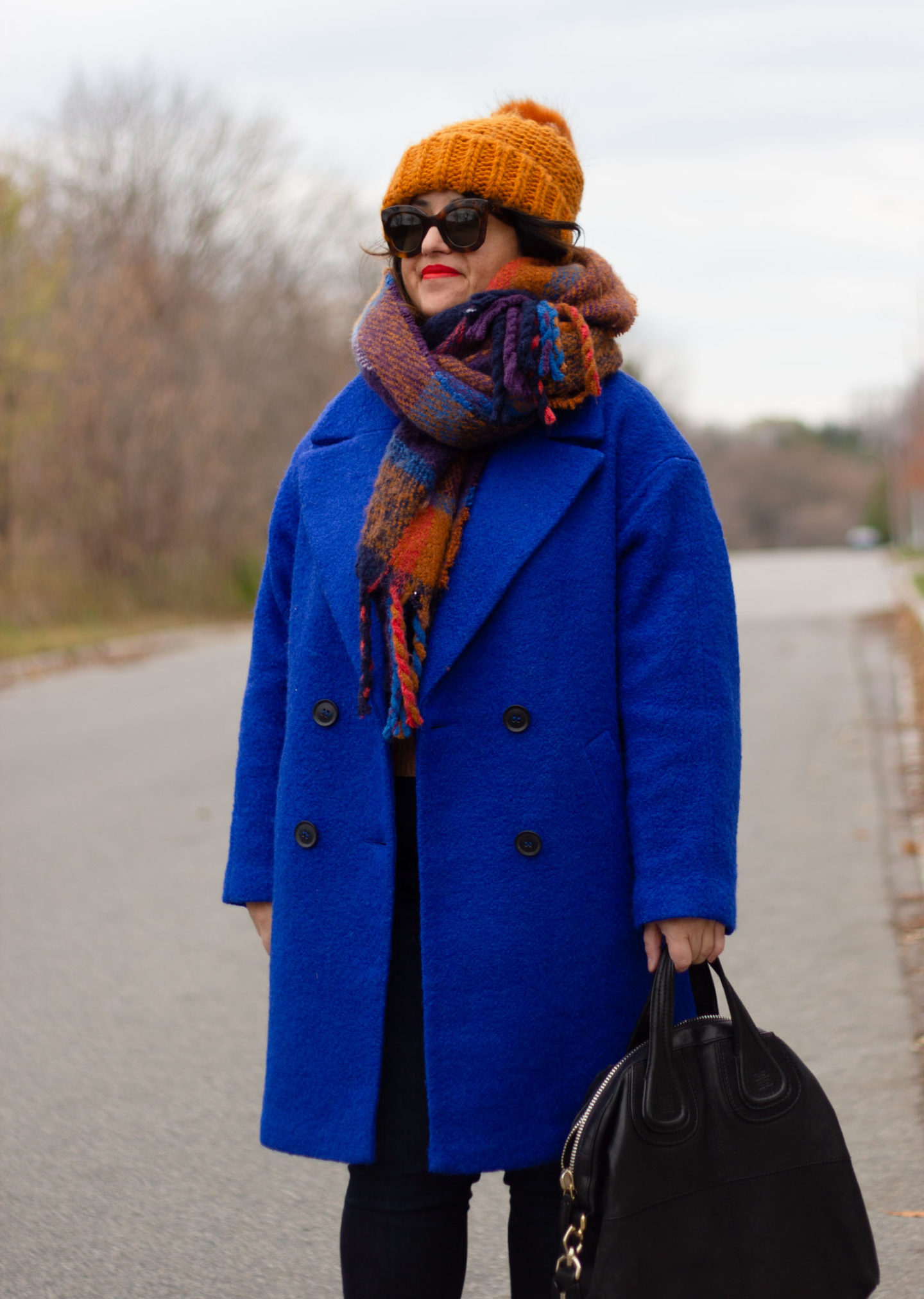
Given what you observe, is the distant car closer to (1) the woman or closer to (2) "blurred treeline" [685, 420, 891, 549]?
(2) "blurred treeline" [685, 420, 891, 549]

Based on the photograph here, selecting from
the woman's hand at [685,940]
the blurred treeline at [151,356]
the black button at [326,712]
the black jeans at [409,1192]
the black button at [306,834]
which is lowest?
the black jeans at [409,1192]

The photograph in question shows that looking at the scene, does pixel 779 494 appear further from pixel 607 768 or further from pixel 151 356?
pixel 607 768

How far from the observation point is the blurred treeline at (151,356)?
20156mm

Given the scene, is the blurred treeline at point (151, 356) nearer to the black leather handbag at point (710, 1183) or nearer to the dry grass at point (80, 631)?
the dry grass at point (80, 631)

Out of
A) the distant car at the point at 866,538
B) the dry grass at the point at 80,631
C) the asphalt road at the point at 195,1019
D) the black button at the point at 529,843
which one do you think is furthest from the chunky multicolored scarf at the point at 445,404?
the distant car at the point at 866,538

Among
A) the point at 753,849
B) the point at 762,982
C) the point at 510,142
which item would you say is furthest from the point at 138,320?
the point at 510,142

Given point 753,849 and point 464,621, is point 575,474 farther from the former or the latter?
point 753,849

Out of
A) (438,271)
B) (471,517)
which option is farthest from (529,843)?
(438,271)

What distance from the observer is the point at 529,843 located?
7.20ft

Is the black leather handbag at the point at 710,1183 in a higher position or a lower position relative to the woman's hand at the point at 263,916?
lower

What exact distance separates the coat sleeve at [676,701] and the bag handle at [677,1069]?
0.11m

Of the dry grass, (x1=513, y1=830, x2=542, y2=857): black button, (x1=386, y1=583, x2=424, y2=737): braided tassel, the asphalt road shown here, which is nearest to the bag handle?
(x1=513, y1=830, x2=542, y2=857): black button

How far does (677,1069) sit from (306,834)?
0.64 meters

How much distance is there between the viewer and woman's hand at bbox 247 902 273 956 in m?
2.47
